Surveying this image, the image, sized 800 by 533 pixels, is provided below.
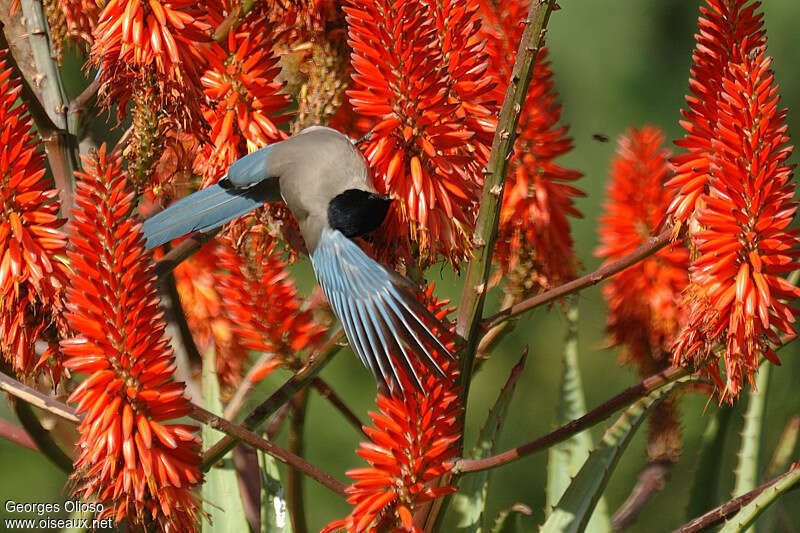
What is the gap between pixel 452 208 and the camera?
87 centimetres

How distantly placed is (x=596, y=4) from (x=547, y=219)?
1297 millimetres

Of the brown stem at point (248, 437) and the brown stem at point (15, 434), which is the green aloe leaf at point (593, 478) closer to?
the brown stem at point (248, 437)

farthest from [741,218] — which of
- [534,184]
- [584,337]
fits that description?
[584,337]

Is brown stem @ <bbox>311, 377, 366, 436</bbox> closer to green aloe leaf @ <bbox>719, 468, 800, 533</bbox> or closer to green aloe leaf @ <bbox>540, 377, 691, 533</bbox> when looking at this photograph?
green aloe leaf @ <bbox>540, 377, 691, 533</bbox>

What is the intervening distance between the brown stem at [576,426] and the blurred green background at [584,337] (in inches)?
45.9

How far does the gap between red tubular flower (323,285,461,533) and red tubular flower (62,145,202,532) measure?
0.39 feet

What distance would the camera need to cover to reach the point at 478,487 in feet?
3.33

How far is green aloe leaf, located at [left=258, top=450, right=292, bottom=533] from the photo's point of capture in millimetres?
1011

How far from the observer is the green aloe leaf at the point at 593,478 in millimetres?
917

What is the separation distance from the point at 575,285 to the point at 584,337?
142cm

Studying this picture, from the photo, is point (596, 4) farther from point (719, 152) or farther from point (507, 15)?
point (719, 152)

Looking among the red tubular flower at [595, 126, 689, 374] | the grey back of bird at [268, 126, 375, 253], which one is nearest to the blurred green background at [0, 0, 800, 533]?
the red tubular flower at [595, 126, 689, 374]

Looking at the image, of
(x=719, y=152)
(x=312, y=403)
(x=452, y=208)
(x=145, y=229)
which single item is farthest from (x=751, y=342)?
(x=312, y=403)

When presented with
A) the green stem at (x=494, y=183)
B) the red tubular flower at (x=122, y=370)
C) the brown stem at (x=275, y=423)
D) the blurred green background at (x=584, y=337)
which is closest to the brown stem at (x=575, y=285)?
the green stem at (x=494, y=183)
